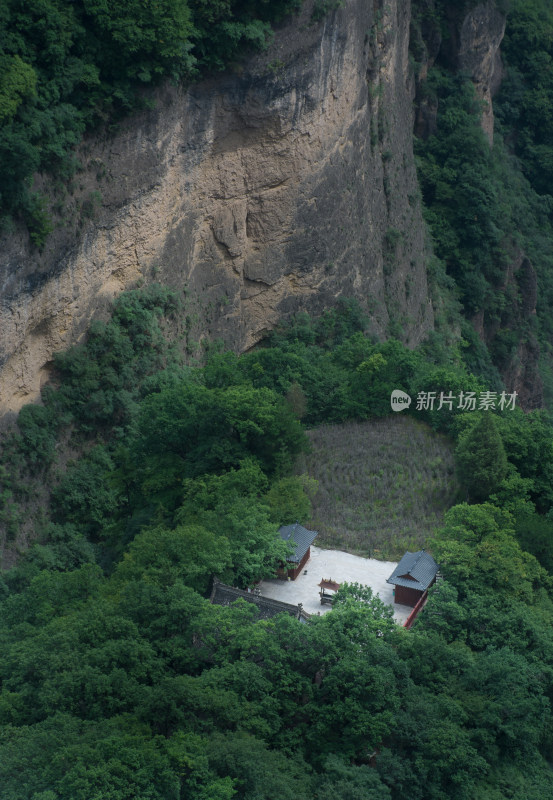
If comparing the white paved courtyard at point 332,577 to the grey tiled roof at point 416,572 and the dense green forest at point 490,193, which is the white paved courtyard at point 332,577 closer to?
the grey tiled roof at point 416,572

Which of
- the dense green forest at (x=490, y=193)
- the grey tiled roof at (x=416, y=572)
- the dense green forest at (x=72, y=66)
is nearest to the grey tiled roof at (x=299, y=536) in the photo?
the grey tiled roof at (x=416, y=572)

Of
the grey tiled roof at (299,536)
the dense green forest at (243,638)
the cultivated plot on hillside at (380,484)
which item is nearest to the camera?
the dense green forest at (243,638)

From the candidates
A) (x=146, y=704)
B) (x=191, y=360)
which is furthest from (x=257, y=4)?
(x=146, y=704)

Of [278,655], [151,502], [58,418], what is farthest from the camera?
[58,418]

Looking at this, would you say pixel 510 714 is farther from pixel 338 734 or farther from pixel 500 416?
pixel 500 416

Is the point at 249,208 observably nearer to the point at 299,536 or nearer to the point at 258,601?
the point at 299,536

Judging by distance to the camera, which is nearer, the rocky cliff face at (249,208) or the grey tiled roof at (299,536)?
the grey tiled roof at (299,536)
